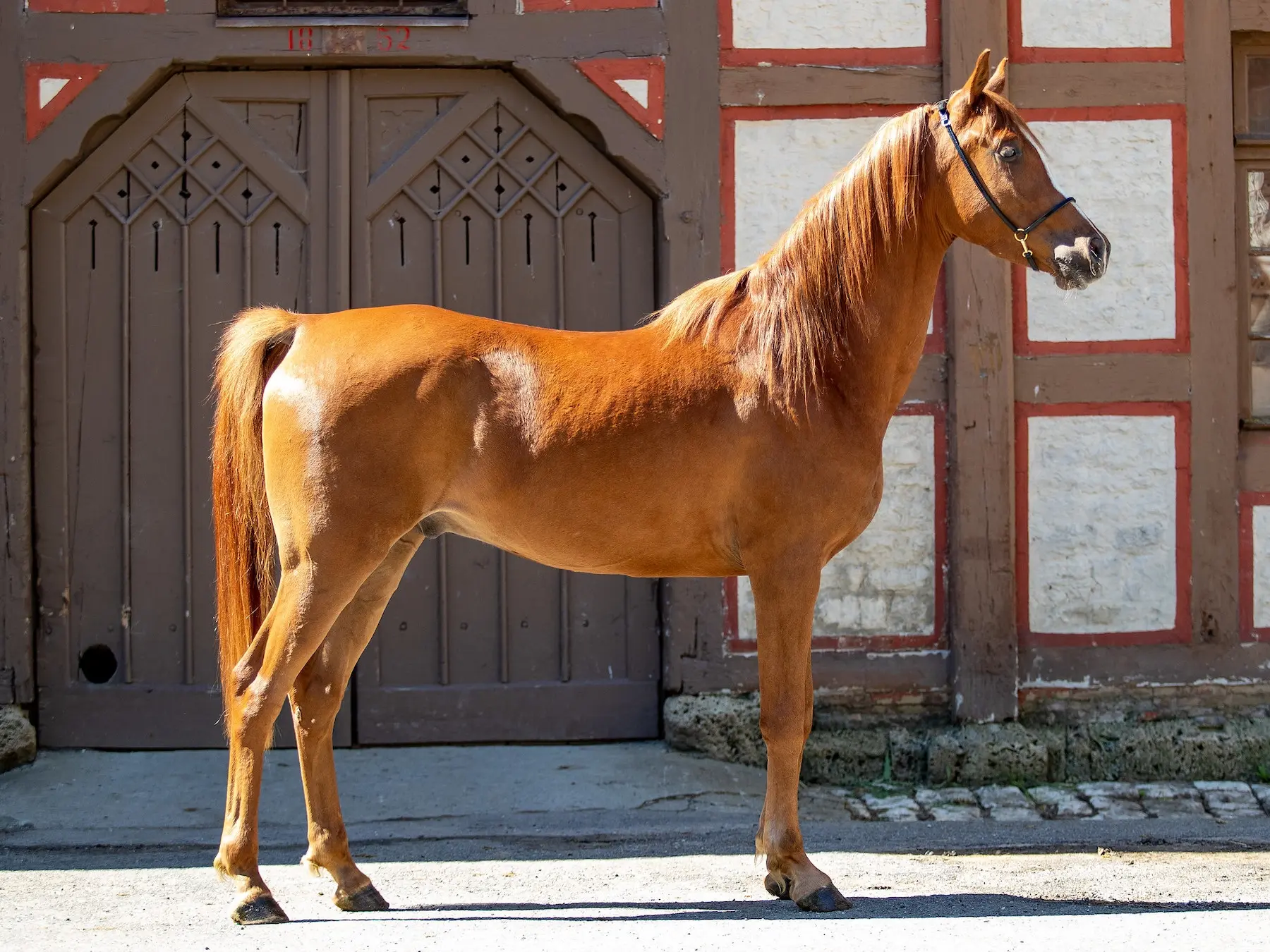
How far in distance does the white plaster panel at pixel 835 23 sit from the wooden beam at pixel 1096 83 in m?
0.51

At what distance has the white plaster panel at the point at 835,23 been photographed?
6.02 meters

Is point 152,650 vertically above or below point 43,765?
above

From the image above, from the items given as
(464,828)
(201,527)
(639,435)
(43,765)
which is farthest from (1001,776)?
(43,765)

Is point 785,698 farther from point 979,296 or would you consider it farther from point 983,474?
point 979,296

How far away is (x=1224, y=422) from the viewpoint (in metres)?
6.05

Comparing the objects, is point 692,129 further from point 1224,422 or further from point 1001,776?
point 1001,776

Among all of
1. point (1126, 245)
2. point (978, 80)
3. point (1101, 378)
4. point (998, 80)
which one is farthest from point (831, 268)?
Answer: point (1126, 245)

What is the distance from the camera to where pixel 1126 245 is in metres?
6.07

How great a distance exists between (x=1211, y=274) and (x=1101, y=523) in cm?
125

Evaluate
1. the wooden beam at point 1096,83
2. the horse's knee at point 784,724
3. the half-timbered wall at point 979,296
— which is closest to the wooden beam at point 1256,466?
the half-timbered wall at point 979,296

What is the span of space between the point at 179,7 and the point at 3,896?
3.83 meters

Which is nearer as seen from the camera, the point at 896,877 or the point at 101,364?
the point at 896,877

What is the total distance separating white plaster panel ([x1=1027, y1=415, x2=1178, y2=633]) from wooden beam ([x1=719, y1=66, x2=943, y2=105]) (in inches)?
65.1

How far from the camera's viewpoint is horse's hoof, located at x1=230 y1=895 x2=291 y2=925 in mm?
3812
